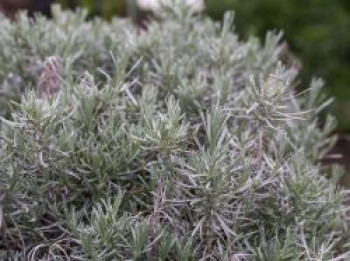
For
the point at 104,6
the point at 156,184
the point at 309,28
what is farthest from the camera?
the point at 104,6

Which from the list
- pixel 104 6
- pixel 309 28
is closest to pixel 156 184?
pixel 309 28

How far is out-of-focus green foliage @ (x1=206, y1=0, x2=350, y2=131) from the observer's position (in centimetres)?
620

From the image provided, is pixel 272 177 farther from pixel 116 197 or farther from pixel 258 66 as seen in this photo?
pixel 258 66

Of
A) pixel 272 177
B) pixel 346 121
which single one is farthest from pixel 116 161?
pixel 346 121

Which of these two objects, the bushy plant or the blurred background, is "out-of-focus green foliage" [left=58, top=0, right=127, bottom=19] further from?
the bushy plant

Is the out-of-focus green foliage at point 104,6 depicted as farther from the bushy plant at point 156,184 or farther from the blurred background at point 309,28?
the bushy plant at point 156,184

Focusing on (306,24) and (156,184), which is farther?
(306,24)

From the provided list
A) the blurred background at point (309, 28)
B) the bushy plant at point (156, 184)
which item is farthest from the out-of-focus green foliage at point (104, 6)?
the bushy plant at point (156, 184)

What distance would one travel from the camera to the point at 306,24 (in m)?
6.34

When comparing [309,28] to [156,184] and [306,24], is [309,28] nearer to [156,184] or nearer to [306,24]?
[306,24]

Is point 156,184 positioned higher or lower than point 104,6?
lower

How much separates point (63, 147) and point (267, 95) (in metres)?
0.62

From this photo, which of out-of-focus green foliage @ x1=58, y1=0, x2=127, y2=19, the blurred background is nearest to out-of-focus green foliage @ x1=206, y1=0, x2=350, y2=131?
the blurred background

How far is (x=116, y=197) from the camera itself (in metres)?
2.16
